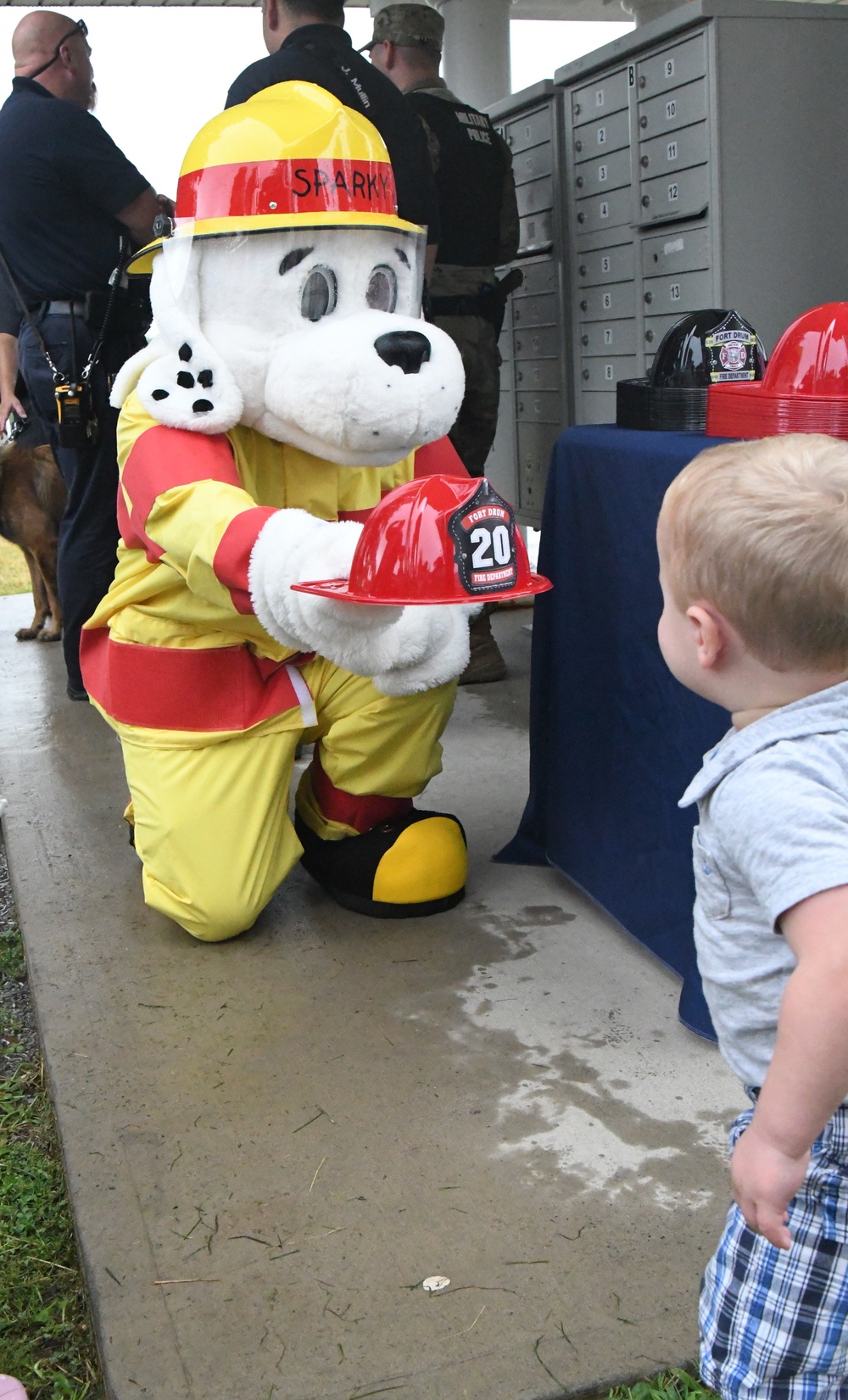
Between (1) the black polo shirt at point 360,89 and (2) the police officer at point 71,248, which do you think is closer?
(1) the black polo shirt at point 360,89

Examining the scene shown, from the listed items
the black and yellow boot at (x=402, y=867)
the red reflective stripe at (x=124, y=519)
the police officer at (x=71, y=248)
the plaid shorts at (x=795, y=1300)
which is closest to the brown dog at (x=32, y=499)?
the police officer at (x=71, y=248)

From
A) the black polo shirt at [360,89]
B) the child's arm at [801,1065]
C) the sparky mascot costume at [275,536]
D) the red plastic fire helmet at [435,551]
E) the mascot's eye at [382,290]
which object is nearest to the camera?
the child's arm at [801,1065]

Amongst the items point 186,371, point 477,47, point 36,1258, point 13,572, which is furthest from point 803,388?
point 13,572

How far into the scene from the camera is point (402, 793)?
2768 millimetres

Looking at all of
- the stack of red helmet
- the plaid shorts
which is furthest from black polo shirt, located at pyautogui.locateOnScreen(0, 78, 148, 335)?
the plaid shorts

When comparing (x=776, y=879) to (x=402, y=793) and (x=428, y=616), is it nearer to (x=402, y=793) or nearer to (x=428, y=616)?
(x=428, y=616)

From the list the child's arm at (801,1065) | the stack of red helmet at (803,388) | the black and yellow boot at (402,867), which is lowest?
the black and yellow boot at (402,867)

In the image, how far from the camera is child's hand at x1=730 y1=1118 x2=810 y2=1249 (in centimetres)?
103

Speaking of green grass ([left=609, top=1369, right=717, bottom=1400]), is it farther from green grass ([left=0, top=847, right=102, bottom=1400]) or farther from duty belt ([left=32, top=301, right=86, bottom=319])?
duty belt ([left=32, top=301, right=86, bottom=319])

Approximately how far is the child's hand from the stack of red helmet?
49.9 inches

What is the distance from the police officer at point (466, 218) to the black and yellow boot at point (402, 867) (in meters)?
1.70

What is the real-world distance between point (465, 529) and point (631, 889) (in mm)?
937

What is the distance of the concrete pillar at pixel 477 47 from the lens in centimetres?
764

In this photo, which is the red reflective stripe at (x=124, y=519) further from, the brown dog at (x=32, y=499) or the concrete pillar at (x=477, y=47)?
the concrete pillar at (x=477, y=47)
